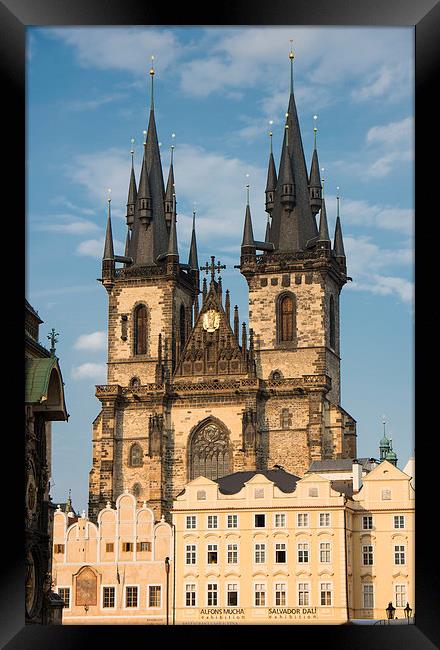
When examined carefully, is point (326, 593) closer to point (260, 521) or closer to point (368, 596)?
point (368, 596)

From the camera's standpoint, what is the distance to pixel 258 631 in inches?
293

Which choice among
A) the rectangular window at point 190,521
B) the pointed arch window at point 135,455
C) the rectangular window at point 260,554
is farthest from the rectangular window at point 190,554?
the pointed arch window at point 135,455

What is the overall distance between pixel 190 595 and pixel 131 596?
2389 millimetres

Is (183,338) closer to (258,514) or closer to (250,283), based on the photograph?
(250,283)

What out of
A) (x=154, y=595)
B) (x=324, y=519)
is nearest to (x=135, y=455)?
(x=154, y=595)

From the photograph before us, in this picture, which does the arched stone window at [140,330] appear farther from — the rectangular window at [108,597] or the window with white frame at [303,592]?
the window with white frame at [303,592]

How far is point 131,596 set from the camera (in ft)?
165

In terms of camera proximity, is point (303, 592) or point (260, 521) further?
point (260, 521)

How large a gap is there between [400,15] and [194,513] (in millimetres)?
44575

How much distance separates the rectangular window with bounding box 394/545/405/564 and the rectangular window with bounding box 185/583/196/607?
774 centimetres

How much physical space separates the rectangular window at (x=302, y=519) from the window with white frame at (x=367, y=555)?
92.5 inches

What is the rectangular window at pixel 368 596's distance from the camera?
47375mm

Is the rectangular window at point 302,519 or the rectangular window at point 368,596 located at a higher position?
the rectangular window at point 302,519
